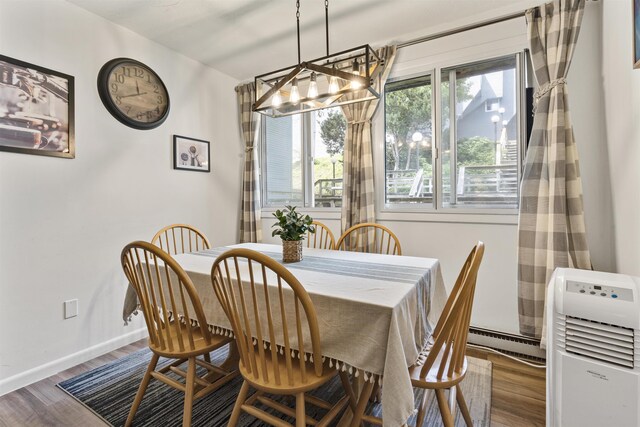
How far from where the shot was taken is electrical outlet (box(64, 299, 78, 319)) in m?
2.15

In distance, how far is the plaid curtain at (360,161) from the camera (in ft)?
8.77

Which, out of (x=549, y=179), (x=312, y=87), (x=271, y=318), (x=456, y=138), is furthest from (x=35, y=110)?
(x=549, y=179)

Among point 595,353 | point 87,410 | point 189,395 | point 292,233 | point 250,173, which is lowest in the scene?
point 87,410

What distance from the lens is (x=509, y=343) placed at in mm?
2271

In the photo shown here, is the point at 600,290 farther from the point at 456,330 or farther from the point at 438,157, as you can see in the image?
the point at 438,157

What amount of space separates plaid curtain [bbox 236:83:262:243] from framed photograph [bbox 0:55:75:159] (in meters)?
1.59

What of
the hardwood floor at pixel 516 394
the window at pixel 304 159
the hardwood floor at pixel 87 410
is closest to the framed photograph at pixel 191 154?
the window at pixel 304 159

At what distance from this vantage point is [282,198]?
11.8ft

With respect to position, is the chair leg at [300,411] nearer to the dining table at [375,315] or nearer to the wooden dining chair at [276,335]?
the wooden dining chair at [276,335]

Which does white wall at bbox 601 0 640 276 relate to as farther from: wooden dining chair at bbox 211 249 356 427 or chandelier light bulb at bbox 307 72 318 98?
wooden dining chair at bbox 211 249 356 427

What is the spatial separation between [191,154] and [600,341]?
3111 millimetres

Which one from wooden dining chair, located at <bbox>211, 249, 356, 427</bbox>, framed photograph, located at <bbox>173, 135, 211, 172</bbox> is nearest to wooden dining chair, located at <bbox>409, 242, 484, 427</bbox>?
wooden dining chair, located at <bbox>211, 249, 356, 427</bbox>

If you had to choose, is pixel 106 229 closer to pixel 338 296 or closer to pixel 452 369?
pixel 338 296

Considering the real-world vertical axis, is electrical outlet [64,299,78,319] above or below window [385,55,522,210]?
below
